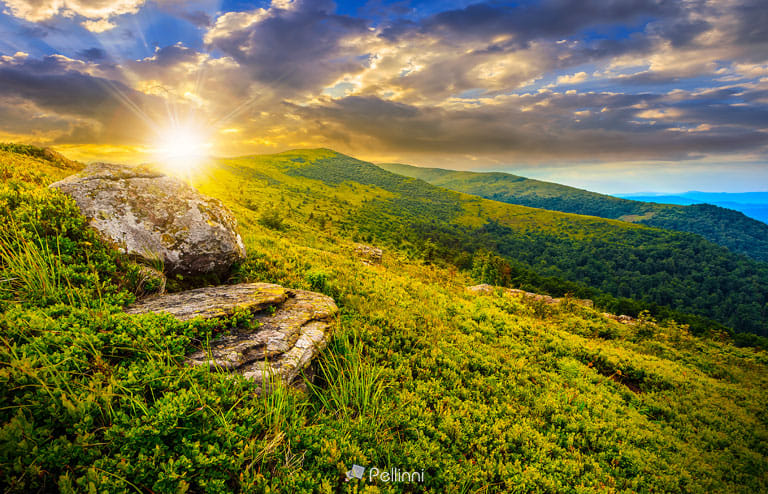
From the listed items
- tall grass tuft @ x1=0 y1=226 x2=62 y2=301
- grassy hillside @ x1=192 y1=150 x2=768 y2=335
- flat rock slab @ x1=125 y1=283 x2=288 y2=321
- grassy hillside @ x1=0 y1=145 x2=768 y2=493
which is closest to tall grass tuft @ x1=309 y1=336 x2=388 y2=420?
grassy hillside @ x1=0 y1=145 x2=768 y2=493

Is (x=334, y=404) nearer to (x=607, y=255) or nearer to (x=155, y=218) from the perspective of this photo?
(x=155, y=218)

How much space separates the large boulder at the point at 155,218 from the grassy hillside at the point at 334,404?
0.49 m

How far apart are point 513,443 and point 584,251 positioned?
187457mm

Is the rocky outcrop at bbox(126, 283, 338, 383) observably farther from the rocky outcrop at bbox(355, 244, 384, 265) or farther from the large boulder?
the rocky outcrop at bbox(355, 244, 384, 265)

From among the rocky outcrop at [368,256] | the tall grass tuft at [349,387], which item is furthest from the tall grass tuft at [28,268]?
the rocky outcrop at [368,256]

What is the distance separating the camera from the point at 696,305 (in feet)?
399

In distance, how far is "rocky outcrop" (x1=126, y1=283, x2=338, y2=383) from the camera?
15.4 ft

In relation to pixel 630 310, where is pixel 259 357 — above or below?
above

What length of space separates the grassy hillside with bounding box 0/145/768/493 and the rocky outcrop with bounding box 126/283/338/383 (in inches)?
13.3

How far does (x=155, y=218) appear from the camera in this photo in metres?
7.32

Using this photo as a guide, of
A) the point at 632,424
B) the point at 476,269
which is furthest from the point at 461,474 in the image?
the point at 476,269

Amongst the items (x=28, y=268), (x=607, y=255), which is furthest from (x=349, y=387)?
(x=607, y=255)

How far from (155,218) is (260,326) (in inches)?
176

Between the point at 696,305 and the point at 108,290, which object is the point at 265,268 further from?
the point at 696,305
